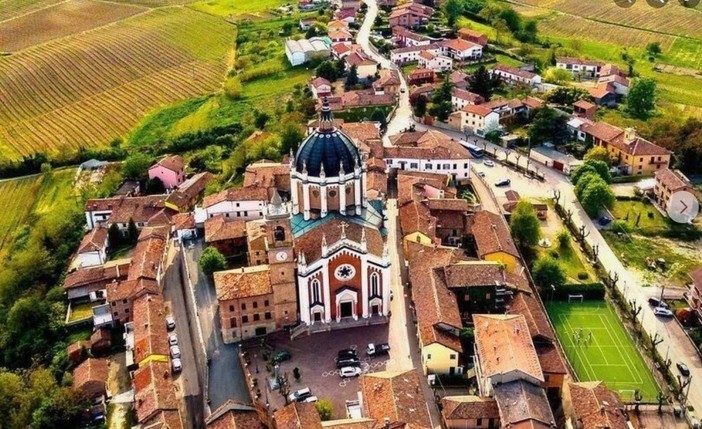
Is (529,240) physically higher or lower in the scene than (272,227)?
lower

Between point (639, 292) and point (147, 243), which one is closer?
point (639, 292)

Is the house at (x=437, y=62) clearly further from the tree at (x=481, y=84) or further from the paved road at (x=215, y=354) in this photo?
the paved road at (x=215, y=354)

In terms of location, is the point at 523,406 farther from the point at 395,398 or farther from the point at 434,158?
the point at 434,158

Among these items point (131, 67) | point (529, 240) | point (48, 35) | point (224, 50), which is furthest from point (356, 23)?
point (529, 240)

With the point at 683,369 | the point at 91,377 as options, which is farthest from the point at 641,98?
the point at 91,377

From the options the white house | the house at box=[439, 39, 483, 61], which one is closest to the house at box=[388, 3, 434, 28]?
the house at box=[439, 39, 483, 61]

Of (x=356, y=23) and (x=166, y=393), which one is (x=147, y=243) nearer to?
(x=166, y=393)

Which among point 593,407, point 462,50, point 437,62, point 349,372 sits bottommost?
point 349,372
